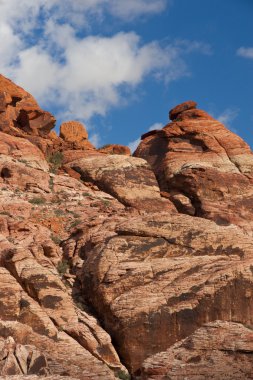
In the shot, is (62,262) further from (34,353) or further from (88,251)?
(34,353)

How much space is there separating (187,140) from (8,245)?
62.4 ft

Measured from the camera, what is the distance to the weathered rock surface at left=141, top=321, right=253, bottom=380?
84.4 feet

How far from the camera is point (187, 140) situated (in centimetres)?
4812

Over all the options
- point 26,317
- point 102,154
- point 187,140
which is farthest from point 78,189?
point 26,317

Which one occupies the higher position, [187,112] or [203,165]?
[187,112]

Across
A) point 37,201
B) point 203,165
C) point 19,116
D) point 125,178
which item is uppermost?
point 19,116

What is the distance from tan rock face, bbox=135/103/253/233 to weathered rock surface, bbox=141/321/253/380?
13298 millimetres

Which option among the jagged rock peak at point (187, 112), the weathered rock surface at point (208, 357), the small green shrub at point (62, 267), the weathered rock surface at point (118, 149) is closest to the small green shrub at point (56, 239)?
the small green shrub at point (62, 267)

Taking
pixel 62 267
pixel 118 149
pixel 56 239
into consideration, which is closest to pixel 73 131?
pixel 118 149

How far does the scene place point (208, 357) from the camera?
26516mm

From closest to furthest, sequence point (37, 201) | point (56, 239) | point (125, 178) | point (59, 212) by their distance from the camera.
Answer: point (56, 239)
point (59, 212)
point (37, 201)
point (125, 178)

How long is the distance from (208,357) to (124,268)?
6.24 m

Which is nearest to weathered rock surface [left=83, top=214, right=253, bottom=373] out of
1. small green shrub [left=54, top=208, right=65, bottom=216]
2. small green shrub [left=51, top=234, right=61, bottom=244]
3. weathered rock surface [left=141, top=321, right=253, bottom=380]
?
weathered rock surface [left=141, top=321, right=253, bottom=380]

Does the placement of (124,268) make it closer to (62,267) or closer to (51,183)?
(62,267)
